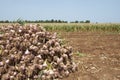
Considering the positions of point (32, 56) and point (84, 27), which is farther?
point (84, 27)

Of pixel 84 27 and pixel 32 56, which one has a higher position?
pixel 32 56

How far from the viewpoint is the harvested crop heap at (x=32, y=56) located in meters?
5.98

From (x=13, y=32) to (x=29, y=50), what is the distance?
0.92 metres

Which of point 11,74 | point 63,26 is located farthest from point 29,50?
point 63,26

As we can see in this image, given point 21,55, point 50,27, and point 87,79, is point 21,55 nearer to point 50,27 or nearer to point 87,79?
point 87,79

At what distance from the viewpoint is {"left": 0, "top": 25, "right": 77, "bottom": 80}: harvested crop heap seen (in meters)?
5.98

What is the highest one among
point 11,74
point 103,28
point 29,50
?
point 29,50

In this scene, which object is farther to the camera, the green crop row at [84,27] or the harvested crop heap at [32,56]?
the green crop row at [84,27]

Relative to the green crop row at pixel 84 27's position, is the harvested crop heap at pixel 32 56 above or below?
above

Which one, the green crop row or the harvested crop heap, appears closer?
the harvested crop heap

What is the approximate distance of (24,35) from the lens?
7.04 meters

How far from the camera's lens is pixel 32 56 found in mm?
6293

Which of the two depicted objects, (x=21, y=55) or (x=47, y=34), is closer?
(x=21, y=55)

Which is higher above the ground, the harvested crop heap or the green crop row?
the harvested crop heap
